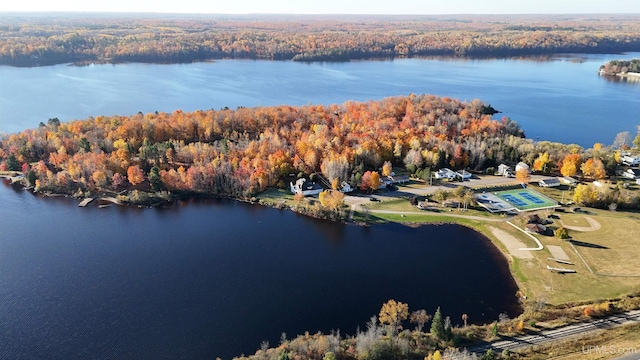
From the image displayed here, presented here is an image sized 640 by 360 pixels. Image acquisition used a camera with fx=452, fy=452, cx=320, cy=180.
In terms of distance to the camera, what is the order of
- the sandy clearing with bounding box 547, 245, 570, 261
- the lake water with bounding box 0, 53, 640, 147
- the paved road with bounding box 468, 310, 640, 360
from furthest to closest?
the lake water with bounding box 0, 53, 640, 147 < the sandy clearing with bounding box 547, 245, 570, 261 < the paved road with bounding box 468, 310, 640, 360

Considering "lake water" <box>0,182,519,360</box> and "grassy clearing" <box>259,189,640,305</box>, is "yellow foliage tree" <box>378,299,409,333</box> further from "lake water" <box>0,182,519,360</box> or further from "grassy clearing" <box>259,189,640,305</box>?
"grassy clearing" <box>259,189,640,305</box>

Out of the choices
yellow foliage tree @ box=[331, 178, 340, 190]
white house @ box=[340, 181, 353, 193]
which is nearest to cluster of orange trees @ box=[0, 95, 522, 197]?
white house @ box=[340, 181, 353, 193]

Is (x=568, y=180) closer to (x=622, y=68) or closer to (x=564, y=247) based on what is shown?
(x=564, y=247)

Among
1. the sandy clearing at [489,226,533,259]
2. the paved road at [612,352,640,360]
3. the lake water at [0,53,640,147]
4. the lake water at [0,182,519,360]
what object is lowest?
the lake water at [0,182,519,360]

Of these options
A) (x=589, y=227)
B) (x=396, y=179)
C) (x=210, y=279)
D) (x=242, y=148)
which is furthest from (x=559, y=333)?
(x=242, y=148)

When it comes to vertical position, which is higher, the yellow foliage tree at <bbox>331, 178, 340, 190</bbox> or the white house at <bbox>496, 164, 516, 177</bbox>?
the white house at <bbox>496, 164, 516, 177</bbox>

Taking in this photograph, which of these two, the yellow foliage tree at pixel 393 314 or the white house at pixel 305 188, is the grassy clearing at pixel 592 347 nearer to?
the yellow foliage tree at pixel 393 314

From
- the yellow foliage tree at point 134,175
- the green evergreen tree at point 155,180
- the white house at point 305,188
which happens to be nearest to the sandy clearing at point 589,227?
the white house at point 305,188
